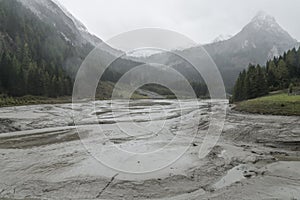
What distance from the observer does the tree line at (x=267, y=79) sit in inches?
2532

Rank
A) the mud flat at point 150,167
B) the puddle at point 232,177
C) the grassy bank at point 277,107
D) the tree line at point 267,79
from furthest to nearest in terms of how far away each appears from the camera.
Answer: the tree line at point 267,79 < the grassy bank at point 277,107 < the puddle at point 232,177 < the mud flat at point 150,167

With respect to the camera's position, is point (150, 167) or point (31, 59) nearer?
point (150, 167)

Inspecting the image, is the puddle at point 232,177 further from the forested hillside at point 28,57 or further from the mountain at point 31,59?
the forested hillside at point 28,57

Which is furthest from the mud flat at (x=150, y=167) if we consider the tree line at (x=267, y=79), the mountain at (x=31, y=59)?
the mountain at (x=31, y=59)

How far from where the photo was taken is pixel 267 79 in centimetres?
7269

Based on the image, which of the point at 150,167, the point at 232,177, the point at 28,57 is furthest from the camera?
the point at 28,57

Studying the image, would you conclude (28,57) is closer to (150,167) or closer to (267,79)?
(267,79)

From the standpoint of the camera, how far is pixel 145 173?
12.1 meters

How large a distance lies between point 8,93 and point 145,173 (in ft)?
225

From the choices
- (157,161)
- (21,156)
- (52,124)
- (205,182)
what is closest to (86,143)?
(21,156)

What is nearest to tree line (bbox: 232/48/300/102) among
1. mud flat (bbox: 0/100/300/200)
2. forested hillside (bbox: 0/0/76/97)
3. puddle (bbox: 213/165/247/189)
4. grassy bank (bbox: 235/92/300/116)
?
grassy bank (bbox: 235/92/300/116)

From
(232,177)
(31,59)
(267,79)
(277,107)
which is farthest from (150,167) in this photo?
(31,59)

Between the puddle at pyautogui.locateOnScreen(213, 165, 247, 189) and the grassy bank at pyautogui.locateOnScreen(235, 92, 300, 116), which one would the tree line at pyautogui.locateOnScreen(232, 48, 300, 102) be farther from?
the puddle at pyautogui.locateOnScreen(213, 165, 247, 189)

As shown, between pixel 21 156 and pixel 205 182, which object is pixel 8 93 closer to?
pixel 21 156
